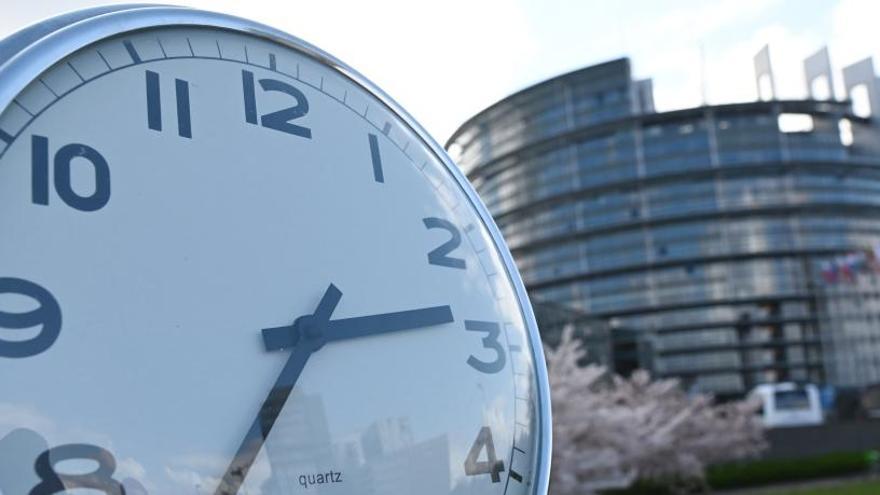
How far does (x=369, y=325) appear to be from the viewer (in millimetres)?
1352

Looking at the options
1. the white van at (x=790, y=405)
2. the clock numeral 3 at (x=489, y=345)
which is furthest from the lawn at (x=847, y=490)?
the clock numeral 3 at (x=489, y=345)

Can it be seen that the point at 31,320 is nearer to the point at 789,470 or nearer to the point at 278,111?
the point at 278,111

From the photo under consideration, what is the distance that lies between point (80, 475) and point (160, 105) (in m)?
0.57

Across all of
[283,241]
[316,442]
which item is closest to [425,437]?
[316,442]

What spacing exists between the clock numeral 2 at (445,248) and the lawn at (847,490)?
17.0 meters

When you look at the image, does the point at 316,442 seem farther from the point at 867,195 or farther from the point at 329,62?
the point at 867,195

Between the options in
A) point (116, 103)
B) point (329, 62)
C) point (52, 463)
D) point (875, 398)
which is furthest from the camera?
point (875, 398)

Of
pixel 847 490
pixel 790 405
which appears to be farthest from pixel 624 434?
pixel 790 405

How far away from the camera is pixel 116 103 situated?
1.20 metres

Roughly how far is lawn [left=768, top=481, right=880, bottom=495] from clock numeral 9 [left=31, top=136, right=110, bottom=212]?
1764 cm

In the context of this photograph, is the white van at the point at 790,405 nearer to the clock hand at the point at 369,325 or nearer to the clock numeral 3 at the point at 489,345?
the clock numeral 3 at the point at 489,345

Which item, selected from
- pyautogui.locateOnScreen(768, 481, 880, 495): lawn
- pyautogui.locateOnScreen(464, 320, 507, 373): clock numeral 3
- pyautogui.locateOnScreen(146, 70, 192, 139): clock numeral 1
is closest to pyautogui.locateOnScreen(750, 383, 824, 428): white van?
pyautogui.locateOnScreen(768, 481, 880, 495): lawn

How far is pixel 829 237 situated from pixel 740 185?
675 cm

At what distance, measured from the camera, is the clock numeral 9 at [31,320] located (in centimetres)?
101
